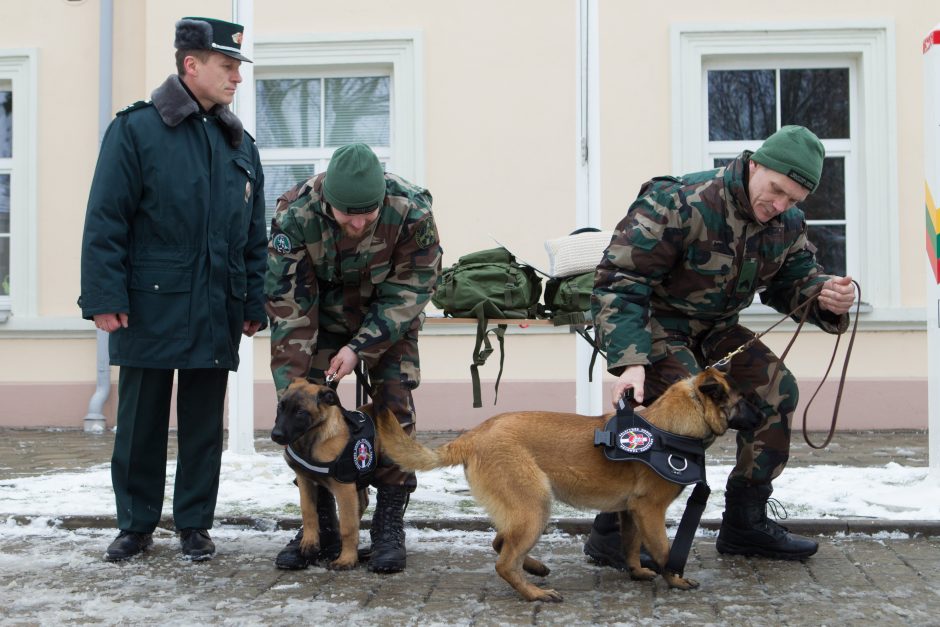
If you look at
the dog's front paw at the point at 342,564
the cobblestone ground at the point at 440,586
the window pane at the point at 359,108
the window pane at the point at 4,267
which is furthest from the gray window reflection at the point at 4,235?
the dog's front paw at the point at 342,564

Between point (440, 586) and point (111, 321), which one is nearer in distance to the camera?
point (440, 586)

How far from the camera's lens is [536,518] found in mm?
3801

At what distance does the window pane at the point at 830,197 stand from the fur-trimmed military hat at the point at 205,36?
645 cm

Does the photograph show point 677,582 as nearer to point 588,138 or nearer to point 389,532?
point 389,532

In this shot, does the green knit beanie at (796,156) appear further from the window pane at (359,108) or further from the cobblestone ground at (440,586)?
the window pane at (359,108)

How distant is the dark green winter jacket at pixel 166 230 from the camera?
4.39 m

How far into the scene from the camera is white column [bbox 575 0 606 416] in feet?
21.5

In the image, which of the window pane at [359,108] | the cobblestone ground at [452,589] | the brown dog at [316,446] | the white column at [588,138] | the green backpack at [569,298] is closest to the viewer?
the cobblestone ground at [452,589]

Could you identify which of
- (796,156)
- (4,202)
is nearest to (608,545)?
(796,156)

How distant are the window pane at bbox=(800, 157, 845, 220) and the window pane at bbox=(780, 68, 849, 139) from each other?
0.89 ft

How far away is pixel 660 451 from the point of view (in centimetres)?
391

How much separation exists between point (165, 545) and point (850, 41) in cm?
728

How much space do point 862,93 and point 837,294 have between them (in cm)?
579

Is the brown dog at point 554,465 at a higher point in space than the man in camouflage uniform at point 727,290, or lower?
lower
